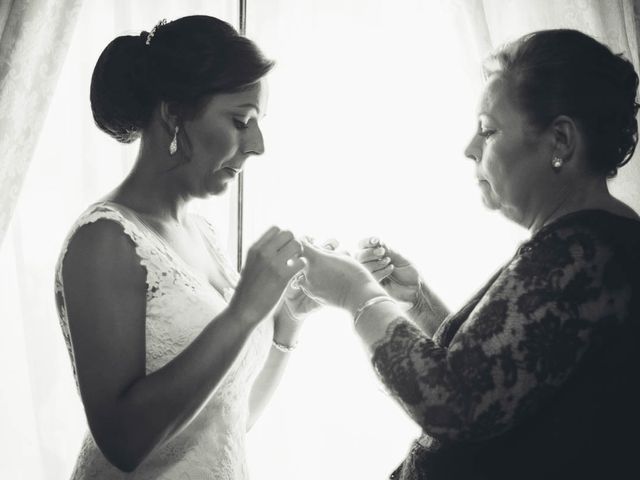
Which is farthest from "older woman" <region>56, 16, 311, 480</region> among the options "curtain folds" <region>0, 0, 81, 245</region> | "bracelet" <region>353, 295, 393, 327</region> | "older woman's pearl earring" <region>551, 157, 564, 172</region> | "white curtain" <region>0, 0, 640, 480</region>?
"curtain folds" <region>0, 0, 81, 245</region>

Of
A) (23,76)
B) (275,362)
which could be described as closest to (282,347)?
(275,362)

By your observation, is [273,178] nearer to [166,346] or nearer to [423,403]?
[166,346]

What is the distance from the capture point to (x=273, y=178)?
2.23 meters

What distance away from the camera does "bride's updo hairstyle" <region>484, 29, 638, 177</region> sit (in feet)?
3.63

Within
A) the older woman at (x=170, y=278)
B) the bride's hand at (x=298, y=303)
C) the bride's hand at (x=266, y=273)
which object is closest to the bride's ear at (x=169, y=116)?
the older woman at (x=170, y=278)

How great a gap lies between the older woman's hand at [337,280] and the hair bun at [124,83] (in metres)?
0.47

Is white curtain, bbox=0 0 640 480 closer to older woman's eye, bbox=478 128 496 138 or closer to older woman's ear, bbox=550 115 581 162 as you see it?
older woman's eye, bbox=478 128 496 138

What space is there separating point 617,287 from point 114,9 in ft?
6.42

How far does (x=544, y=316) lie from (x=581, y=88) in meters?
0.40

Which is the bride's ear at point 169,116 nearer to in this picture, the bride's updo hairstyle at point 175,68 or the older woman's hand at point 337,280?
the bride's updo hairstyle at point 175,68

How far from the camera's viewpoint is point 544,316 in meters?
0.97

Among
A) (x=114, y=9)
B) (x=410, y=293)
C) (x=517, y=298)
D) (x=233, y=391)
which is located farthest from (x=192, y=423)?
(x=114, y=9)

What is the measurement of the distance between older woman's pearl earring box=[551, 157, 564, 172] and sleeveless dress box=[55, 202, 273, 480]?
0.66m

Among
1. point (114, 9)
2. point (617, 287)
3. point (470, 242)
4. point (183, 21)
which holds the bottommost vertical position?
point (470, 242)
